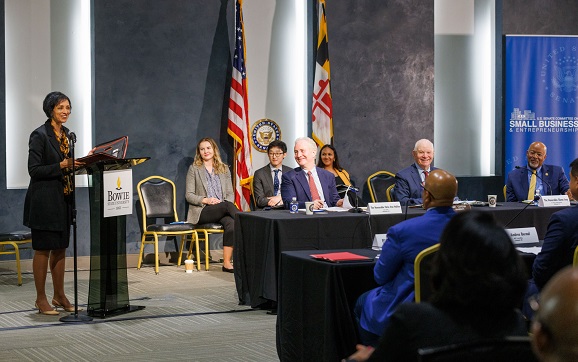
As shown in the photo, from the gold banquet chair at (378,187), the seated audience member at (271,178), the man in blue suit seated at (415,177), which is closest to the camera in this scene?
the man in blue suit seated at (415,177)

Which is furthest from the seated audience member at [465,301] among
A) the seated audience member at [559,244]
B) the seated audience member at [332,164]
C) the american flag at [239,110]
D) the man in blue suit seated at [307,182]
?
the american flag at [239,110]

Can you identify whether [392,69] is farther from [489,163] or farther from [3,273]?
[3,273]

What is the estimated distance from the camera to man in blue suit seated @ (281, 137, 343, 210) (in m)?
7.31

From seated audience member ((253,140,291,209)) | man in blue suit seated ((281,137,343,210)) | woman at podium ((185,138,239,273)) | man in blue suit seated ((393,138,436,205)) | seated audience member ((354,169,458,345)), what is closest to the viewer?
seated audience member ((354,169,458,345))

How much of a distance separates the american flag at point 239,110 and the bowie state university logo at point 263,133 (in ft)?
1.43

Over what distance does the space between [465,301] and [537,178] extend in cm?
649

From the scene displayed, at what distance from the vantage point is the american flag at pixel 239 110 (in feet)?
29.9

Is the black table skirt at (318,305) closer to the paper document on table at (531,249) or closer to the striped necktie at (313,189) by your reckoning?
the paper document on table at (531,249)

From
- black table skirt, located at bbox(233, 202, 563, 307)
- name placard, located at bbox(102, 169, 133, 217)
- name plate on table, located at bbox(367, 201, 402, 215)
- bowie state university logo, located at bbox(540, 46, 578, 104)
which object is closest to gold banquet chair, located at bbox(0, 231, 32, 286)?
name placard, located at bbox(102, 169, 133, 217)

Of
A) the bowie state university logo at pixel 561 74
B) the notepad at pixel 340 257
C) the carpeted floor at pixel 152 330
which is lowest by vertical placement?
the carpeted floor at pixel 152 330

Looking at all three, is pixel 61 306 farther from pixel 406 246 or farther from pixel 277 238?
pixel 406 246

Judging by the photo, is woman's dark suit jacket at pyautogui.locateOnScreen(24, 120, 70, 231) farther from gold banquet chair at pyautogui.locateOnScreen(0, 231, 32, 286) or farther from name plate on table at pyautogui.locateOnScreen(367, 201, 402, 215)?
name plate on table at pyautogui.locateOnScreen(367, 201, 402, 215)

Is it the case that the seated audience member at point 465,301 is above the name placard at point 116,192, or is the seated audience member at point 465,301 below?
below

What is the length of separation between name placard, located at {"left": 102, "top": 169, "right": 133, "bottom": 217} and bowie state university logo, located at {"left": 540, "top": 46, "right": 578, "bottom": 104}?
590 centimetres
